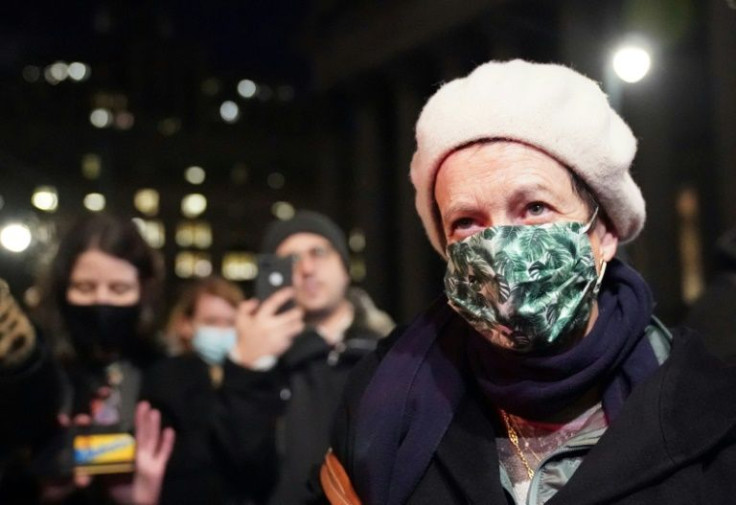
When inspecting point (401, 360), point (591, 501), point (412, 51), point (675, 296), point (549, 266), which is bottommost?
point (675, 296)

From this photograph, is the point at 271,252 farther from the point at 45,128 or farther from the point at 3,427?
the point at 45,128

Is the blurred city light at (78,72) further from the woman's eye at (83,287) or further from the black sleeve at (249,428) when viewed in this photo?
the black sleeve at (249,428)

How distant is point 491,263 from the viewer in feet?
7.65

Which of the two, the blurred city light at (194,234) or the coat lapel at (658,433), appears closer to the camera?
the coat lapel at (658,433)

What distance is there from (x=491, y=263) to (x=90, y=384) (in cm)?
247

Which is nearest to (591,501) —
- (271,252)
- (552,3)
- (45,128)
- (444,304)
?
(444,304)

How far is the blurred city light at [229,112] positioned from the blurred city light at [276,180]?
5.22 metres

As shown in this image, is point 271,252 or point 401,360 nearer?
point 401,360

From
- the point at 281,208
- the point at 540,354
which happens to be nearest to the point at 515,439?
the point at 540,354

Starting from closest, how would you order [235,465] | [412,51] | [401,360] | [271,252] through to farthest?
[401,360]
[235,465]
[271,252]
[412,51]

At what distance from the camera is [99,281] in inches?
169

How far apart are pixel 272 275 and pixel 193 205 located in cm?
7640

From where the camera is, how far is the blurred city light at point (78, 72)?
74688 mm

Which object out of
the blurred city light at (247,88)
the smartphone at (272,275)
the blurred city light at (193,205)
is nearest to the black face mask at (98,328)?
A: the smartphone at (272,275)
